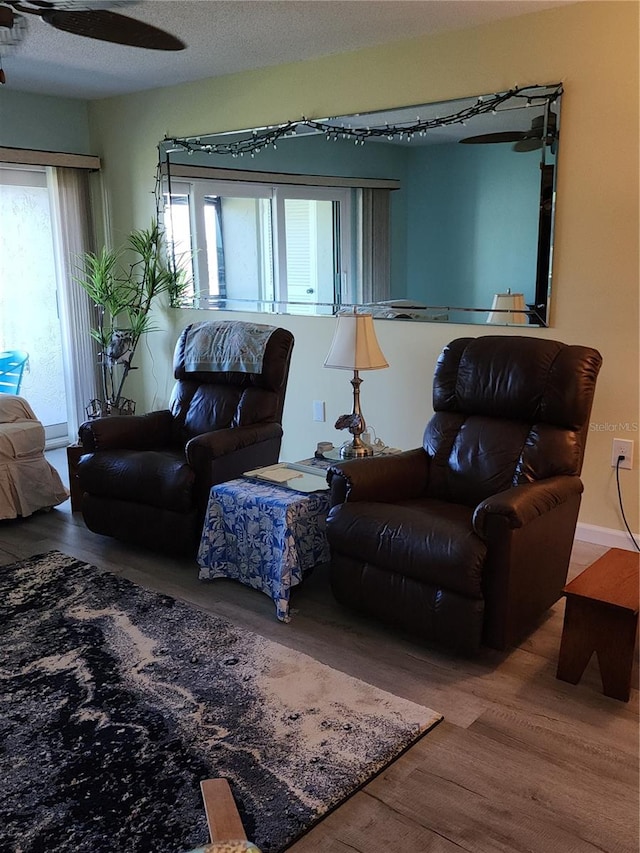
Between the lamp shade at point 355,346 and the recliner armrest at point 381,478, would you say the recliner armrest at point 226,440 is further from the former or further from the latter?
the recliner armrest at point 381,478

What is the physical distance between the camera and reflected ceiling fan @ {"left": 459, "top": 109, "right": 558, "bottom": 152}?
3555 mm

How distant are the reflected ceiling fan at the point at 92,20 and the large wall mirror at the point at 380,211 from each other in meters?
1.41

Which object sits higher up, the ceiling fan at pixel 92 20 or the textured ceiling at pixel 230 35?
the textured ceiling at pixel 230 35

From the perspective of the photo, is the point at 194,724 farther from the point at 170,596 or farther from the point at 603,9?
the point at 603,9

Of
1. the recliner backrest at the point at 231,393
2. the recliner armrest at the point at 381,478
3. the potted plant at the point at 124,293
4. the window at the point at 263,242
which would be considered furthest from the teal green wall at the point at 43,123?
the recliner armrest at the point at 381,478

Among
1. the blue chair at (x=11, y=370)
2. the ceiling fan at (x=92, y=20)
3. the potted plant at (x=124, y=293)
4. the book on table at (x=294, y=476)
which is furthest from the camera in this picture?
the blue chair at (x=11, y=370)

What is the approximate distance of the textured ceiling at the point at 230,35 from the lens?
344 centimetres

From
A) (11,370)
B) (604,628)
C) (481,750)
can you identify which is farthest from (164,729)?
(11,370)

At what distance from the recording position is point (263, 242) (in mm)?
4914

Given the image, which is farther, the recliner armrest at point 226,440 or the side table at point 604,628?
the recliner armrest at point 226,440

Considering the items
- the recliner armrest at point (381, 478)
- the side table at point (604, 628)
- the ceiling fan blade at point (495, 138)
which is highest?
the ceiling fan blade at point (495, 138)

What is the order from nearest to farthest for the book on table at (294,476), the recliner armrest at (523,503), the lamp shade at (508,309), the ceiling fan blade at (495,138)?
the recliner armrest at (523,503) → the book on table at (294,476) → the ceiling fan blade at (495,138) → the lamp shade at (508,309)

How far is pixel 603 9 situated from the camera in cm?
332

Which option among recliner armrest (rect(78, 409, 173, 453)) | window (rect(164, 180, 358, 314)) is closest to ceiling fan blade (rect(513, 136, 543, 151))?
window (rect(164, 180, 358, 314))
